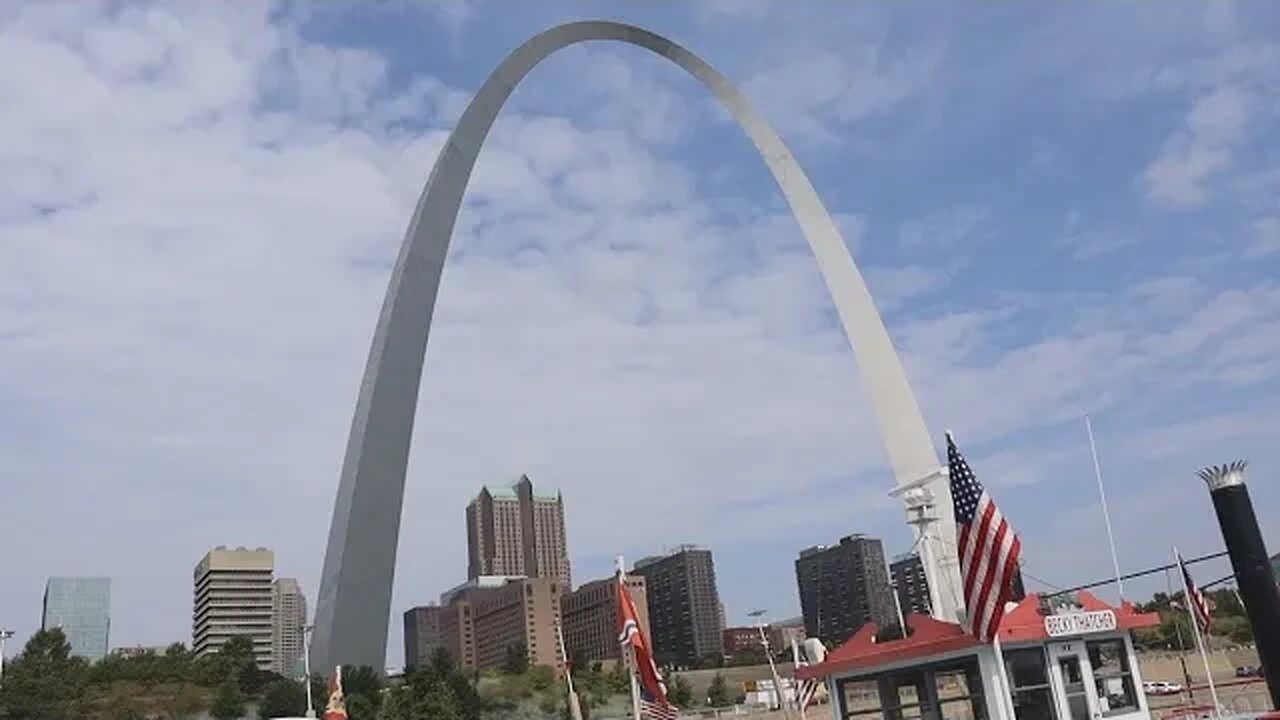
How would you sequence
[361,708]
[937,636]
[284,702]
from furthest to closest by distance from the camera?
[284,702] → [361,708] → [937,636]

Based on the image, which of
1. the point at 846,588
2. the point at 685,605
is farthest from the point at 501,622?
the point at 846,588

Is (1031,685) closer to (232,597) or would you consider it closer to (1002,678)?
(1002,678)

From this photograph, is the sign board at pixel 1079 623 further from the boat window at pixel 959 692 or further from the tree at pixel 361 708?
the tree at pixel 361 708

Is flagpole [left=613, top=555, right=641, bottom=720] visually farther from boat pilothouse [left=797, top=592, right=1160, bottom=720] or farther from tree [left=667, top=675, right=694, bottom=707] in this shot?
tree [left=667, top=675, right=694, bottom=707]

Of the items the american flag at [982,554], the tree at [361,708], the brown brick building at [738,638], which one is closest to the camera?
the american flag at [982,554]

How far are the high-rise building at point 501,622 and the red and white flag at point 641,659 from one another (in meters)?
120

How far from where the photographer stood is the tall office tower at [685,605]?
172 meters

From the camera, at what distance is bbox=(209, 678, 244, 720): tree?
58.5 m

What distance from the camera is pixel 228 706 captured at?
5872 centimetres

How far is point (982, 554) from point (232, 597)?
176580 mm

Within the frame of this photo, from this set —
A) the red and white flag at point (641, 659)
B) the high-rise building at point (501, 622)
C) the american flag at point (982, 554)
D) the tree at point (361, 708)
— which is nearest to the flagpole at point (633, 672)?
the red and white flag at point (641, 659)

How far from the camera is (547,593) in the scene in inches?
5935

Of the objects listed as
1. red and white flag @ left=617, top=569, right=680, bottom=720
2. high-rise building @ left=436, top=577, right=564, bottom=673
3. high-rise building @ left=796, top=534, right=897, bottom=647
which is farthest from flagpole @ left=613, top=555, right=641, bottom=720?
high-rise building @ left=796, top=534, right=897, bottom=647

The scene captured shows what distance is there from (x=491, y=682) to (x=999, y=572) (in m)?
73.7
